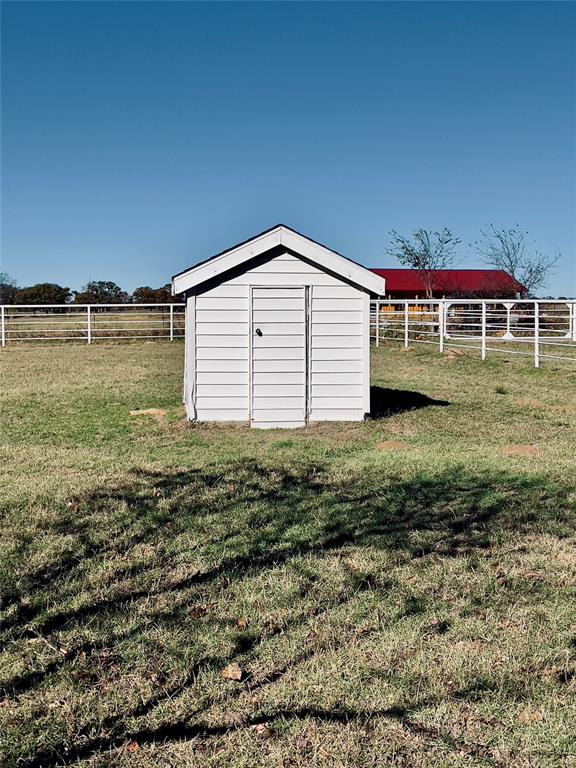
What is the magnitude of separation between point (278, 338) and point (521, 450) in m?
3.95

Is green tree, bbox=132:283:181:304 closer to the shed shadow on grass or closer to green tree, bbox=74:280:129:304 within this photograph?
green tree, bbox=74:280:129:304

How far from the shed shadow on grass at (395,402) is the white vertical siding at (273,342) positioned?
85 cm

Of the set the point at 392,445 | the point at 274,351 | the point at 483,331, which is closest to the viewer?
the point at 392,445

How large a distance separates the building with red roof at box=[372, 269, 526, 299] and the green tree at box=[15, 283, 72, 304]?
81.2ft

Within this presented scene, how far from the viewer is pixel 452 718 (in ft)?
9.63

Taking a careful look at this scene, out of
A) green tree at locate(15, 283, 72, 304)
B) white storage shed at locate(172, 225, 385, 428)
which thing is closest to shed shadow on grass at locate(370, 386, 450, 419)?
white storage shed at locate(172, 225, 385, 428)

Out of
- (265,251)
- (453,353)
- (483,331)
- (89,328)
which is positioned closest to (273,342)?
(265,251)

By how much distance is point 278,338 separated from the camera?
10578 mm

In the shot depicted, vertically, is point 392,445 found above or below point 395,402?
below

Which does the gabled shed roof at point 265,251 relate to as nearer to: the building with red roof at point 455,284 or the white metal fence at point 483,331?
the white metal fence at point 483,331

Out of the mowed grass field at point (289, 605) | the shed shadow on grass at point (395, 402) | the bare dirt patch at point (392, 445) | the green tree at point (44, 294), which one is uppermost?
the green tree at point (44, 294)

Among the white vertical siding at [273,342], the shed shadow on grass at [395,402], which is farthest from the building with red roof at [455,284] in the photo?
the white vertical siding at [273,342]

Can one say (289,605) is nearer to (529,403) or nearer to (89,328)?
(529,403)

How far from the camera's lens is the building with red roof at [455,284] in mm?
42469
